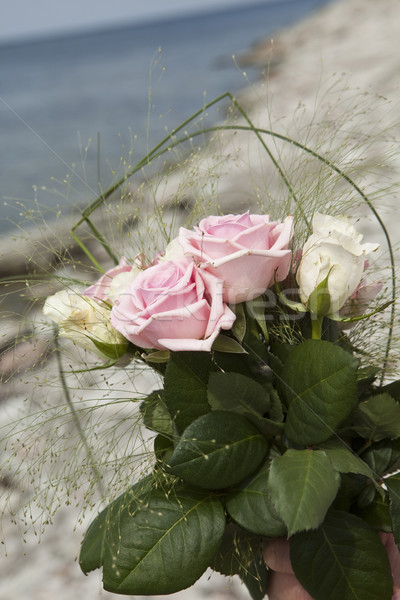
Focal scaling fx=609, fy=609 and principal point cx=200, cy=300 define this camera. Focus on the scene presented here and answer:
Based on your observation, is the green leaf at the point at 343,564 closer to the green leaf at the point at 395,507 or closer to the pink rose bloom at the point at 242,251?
the green leaf at the point at 395,507

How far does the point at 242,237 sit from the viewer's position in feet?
1.30

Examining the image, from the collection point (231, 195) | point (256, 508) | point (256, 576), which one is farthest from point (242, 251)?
point (231, 195)

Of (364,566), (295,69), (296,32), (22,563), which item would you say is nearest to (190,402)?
(364,566)

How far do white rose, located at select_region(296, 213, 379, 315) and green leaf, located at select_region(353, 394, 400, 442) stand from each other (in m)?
0.07

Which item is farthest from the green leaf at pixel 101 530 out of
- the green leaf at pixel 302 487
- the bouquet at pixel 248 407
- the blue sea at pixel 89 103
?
the blue sea at pixel 89 103

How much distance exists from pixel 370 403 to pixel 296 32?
9.76 meters

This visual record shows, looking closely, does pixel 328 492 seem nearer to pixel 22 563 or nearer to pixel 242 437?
pixel 242 437

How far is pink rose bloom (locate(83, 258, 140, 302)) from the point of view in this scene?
46cm

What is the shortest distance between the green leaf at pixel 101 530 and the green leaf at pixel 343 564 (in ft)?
0.37

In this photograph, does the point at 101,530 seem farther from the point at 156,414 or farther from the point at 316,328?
the point at 316,328

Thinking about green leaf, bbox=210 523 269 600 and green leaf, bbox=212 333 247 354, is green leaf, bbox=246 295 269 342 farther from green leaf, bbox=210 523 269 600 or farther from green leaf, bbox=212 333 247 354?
green leaf, bbox=210 523 269 600

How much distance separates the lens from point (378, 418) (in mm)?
427

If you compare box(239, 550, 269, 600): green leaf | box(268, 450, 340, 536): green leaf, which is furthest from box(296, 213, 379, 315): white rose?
box(239, 550, 269, 600): green leaf

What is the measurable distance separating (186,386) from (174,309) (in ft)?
0.20
